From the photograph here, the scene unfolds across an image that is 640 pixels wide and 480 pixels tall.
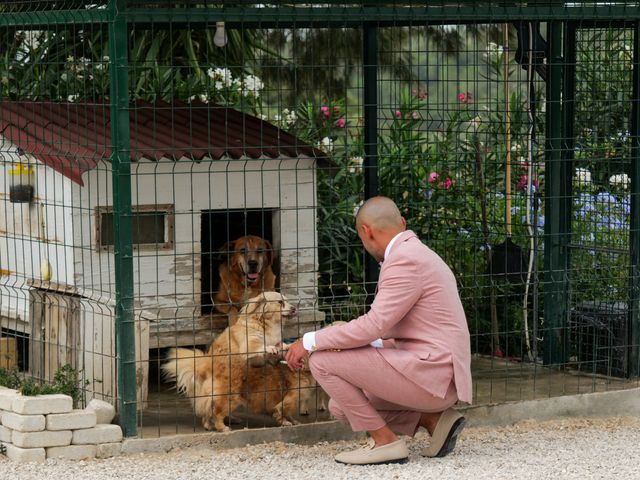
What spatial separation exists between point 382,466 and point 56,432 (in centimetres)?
181

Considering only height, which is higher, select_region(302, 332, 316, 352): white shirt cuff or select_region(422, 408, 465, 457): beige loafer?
select_region(302, 332, 316, 352): white shirt cuff

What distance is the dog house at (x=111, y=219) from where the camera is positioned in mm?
7660

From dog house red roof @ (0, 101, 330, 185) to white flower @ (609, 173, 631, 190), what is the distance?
2250 millimetres

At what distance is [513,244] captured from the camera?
939 centimetres

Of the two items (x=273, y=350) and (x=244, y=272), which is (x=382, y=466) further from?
→ (x=244, y=272)

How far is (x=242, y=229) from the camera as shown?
32.1ft

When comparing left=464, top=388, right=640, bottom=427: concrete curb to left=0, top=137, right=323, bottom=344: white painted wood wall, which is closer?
left=464, top=388, right=640, bottom=427: concrete curb

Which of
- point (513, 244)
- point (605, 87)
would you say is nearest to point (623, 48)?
point (605, 87)

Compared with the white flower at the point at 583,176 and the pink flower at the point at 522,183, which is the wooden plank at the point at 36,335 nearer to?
the white flower at the point at 583,176

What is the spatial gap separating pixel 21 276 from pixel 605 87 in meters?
4.46

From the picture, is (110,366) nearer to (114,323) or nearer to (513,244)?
(114,323)

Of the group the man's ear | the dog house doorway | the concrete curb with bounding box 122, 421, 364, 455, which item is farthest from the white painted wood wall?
the man's ear

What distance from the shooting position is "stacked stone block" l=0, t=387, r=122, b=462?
6.79 meters

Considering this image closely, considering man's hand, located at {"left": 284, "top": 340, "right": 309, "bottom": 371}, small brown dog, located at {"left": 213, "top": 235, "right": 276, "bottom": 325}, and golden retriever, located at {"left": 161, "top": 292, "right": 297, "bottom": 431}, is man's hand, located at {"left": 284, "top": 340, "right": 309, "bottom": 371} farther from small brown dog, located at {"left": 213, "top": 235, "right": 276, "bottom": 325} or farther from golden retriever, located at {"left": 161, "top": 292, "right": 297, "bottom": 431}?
small brown dog, located at {"left": 213, "top": 235, "right": 276, "bottom": 325}
